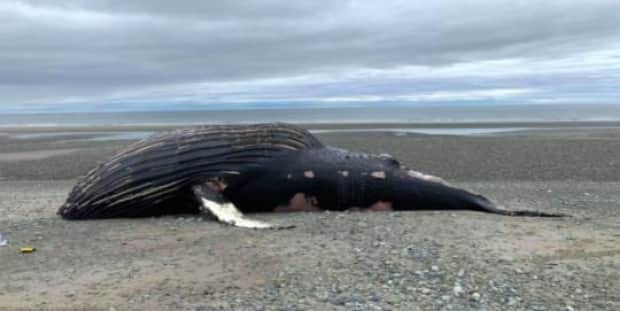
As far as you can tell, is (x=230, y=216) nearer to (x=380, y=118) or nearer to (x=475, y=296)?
(x=475, y=296)

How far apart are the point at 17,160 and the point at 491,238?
890 inches

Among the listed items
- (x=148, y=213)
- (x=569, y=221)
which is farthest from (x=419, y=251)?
(x=148, y=213)

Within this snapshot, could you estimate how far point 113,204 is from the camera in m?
9.27

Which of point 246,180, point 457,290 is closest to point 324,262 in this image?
point 457,290

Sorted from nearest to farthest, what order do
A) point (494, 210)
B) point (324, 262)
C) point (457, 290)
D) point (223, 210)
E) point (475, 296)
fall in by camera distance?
point (475, 296)
point (457, 290)
point (324, 262)
point (223, 210)
point (494, 210)

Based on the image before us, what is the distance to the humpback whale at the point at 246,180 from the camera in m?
9.30

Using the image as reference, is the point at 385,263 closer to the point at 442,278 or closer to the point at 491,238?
the point at 442,278

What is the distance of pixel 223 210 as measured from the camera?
889cm

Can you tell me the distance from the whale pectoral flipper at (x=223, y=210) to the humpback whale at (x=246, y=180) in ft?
0.09

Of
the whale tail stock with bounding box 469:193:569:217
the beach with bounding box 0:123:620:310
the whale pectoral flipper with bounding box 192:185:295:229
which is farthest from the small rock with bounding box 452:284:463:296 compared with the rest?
the whale tail stock with bounding box 469:193:569:217

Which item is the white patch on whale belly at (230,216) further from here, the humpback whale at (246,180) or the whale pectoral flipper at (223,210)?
the humpback whale at (246,180)

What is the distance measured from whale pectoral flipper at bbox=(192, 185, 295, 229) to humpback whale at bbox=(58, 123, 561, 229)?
0.03 metres

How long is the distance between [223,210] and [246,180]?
865 mm

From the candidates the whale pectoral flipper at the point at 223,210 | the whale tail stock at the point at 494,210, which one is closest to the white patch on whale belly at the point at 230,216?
the whale pectoral flipper at the point at 223,210
